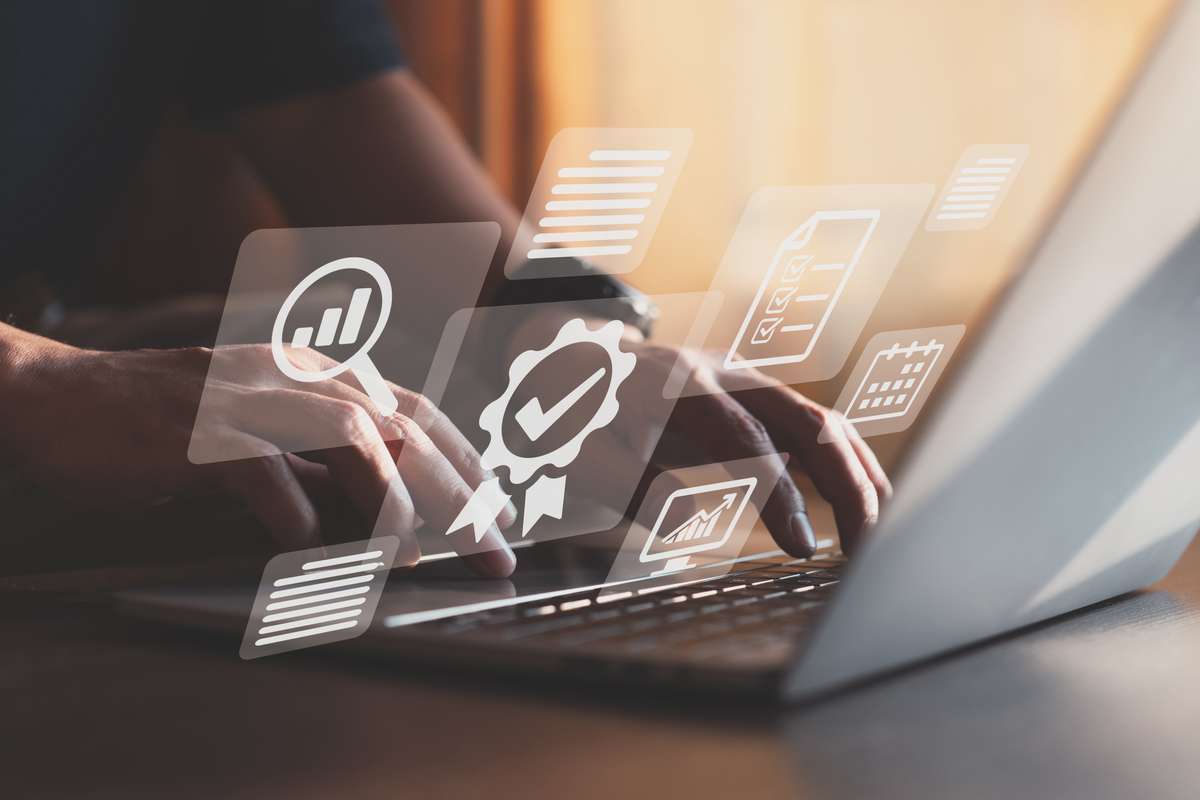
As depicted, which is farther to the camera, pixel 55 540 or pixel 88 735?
pixel 55 540

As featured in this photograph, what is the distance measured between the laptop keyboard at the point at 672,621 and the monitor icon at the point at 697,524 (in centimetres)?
5

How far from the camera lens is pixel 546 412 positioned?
0.57m

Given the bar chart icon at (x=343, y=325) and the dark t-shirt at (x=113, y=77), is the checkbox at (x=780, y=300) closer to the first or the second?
the bar chart icon at (x=343, y=325)

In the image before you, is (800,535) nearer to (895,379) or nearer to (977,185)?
(895,379)

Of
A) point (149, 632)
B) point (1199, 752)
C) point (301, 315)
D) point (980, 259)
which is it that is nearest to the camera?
point (1199, 752)

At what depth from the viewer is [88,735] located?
0.25 metres

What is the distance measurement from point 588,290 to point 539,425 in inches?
3.5

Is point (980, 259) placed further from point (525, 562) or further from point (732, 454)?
point (525, 562)

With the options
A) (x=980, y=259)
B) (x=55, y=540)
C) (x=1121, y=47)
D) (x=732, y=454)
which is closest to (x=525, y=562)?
(x=732, y=454)

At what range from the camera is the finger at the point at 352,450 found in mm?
409

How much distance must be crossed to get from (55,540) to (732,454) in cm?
32

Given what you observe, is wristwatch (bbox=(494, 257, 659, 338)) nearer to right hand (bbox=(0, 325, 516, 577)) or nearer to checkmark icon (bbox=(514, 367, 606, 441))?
checkmark icon (bbox=(514, 367, 606, 441))

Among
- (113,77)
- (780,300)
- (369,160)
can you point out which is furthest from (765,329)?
(113,77)

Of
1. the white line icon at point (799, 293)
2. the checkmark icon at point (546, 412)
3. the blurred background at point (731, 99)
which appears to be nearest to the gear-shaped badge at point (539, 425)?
the checkmark icon at point (546, 412)
